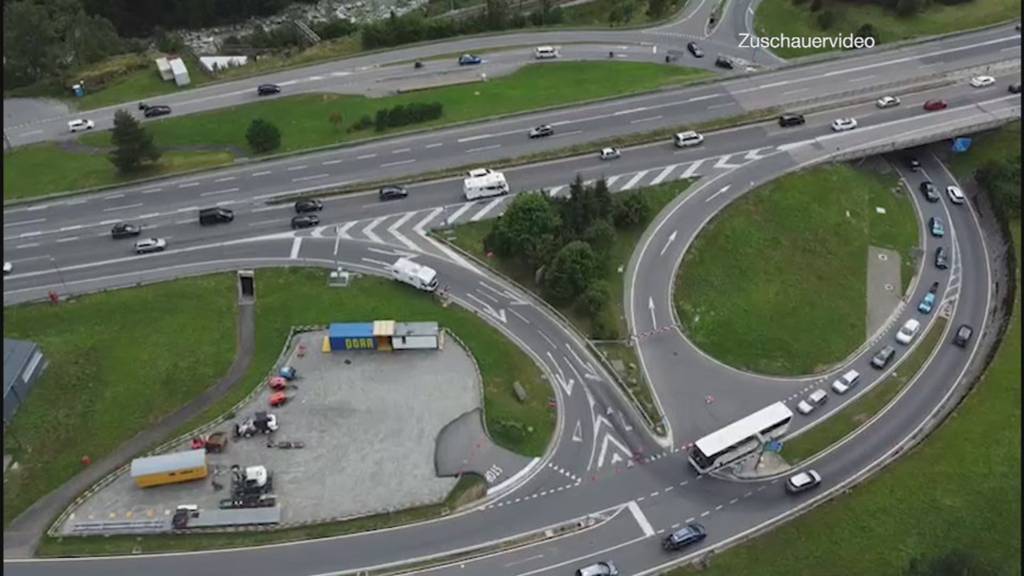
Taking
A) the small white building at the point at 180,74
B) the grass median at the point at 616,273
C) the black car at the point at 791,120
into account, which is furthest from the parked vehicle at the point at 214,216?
the black car at the point at 791,120

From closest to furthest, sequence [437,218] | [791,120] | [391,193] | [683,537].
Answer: [683,537]
[437,218]
[391,193]
[791,120]

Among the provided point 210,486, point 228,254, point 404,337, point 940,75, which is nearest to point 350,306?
point 404,337

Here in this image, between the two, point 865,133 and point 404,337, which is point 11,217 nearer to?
point 404,337

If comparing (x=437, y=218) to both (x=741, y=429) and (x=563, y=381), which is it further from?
(x=741, y=429)

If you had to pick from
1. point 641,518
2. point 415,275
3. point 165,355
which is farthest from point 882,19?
point 165,355

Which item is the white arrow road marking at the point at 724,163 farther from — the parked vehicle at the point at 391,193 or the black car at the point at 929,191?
the parked vehicle at the point at 391,193
